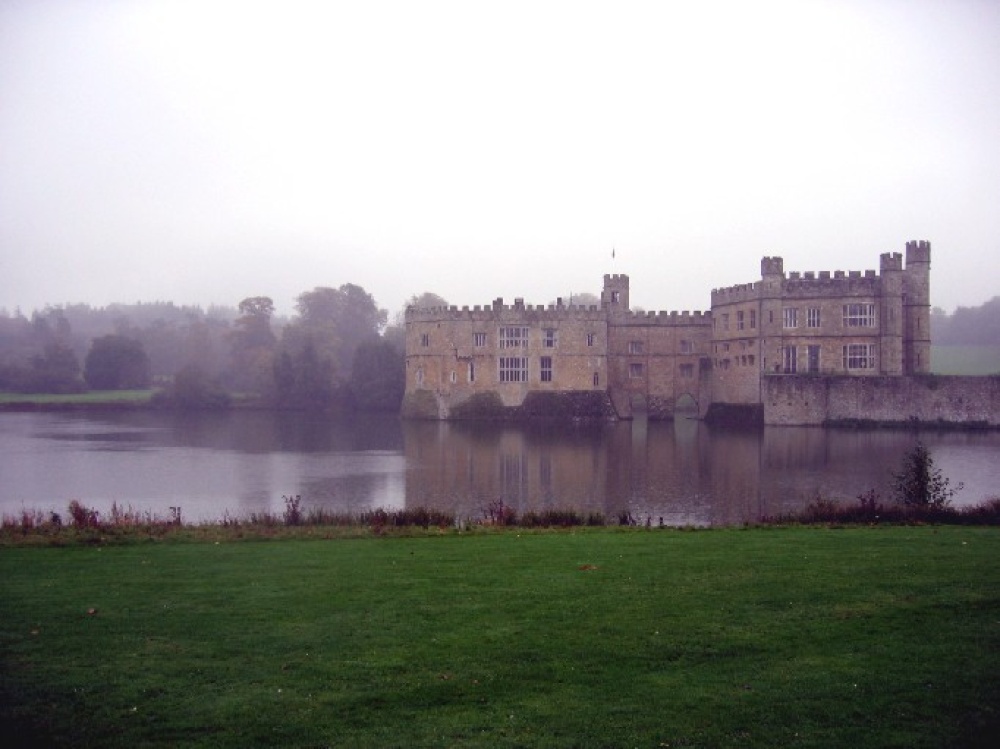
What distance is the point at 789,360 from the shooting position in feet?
149

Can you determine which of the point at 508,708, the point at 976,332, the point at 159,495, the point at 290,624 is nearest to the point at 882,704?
the point at 508,708

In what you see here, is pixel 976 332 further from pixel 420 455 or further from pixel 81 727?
pixel 81 727

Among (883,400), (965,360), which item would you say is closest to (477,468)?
(883,400)

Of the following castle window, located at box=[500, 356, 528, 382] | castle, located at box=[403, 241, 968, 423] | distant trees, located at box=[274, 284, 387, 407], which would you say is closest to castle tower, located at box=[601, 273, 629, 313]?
castle, located at box=[403, 241, 968, 423]

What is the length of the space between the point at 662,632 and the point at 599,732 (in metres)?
1.90

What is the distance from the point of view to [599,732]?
5.60 meters

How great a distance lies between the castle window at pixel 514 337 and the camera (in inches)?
2072

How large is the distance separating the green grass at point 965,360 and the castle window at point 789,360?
20991 millimetres

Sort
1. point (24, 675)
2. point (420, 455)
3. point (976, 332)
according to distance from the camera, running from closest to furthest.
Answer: point (24, 675) < point (420, 455) < point (976, 332)

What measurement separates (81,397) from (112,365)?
746 cm

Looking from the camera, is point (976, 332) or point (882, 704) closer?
point (882, 704)

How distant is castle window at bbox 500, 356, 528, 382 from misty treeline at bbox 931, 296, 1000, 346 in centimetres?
5240

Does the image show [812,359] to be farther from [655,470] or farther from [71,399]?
[71,399]

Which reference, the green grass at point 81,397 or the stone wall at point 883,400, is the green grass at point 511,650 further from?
the green grass at point 81,397
